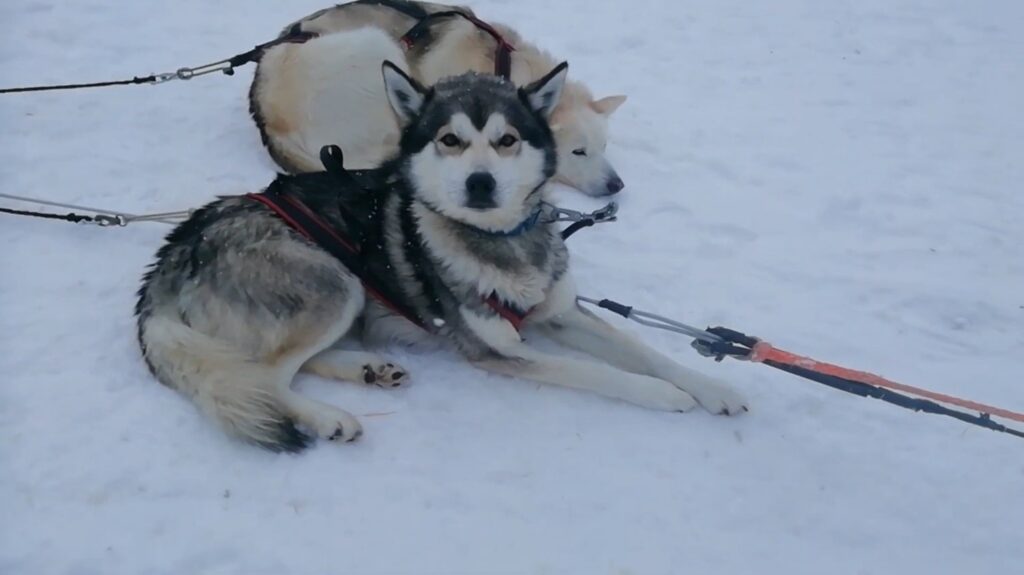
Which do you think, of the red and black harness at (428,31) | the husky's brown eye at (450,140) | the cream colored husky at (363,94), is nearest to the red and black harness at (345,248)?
the husky's brown eye at (450,140)

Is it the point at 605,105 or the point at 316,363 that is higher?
the point at 605,105

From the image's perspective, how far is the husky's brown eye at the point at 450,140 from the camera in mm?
2914

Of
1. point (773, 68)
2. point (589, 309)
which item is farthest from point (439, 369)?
point (773, 68)

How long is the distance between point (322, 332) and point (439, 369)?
0.45 meters

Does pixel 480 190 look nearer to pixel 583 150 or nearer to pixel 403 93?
pixel 403 93

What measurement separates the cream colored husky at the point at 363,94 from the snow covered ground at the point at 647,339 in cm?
25

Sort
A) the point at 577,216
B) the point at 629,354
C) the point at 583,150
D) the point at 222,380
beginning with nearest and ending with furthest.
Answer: the point at 222,380 < the point at 629,354 < the point at 577,216 < the point at 583,150

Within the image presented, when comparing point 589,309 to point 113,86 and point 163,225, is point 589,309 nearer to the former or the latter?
point 163,225

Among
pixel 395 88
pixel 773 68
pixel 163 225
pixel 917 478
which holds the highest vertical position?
pixel 773 68

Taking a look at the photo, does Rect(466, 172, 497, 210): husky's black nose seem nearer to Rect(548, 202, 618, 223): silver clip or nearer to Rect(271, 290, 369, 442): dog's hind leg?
Rect(548, 202, 618, 223): silver clip

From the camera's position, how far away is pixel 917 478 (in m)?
2.77

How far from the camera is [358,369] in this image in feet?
9.98

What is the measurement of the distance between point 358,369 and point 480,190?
2.53ft

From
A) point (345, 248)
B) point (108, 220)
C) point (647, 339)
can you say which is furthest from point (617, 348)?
point (108, 220)
